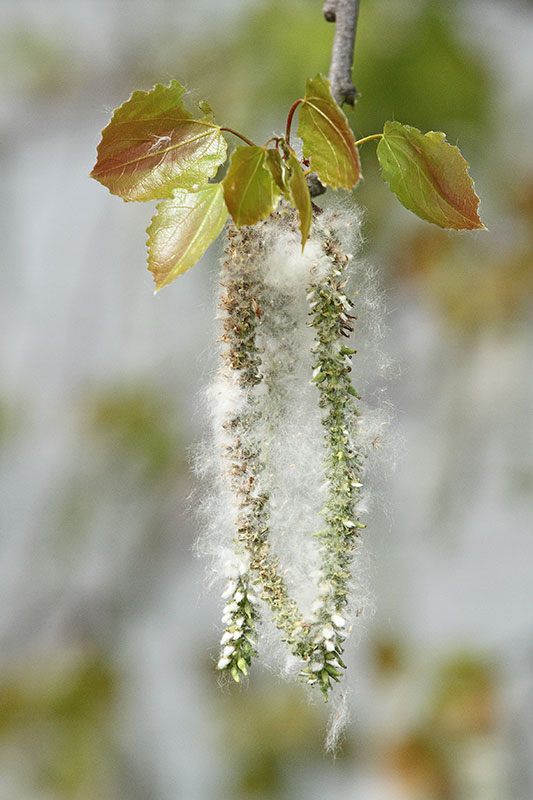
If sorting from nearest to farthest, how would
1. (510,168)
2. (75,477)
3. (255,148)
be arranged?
(255,148) < (510,168) < (75,477)

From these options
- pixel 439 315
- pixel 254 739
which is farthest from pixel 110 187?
pixel 254 739

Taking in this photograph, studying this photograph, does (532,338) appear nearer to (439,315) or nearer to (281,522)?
(439,315)

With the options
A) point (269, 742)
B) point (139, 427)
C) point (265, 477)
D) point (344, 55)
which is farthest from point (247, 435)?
point (269, 742)

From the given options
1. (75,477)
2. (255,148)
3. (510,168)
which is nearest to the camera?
(255,148)

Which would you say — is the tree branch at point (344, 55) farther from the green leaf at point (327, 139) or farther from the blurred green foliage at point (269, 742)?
the blurred green foliage at point (269, 742)

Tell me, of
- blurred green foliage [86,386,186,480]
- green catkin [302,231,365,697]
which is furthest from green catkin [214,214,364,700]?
blurred green foliage [86,386,186,480]

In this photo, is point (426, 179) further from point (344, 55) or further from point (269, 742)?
point (269, 742)

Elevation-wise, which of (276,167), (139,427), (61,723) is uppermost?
(139,427)
